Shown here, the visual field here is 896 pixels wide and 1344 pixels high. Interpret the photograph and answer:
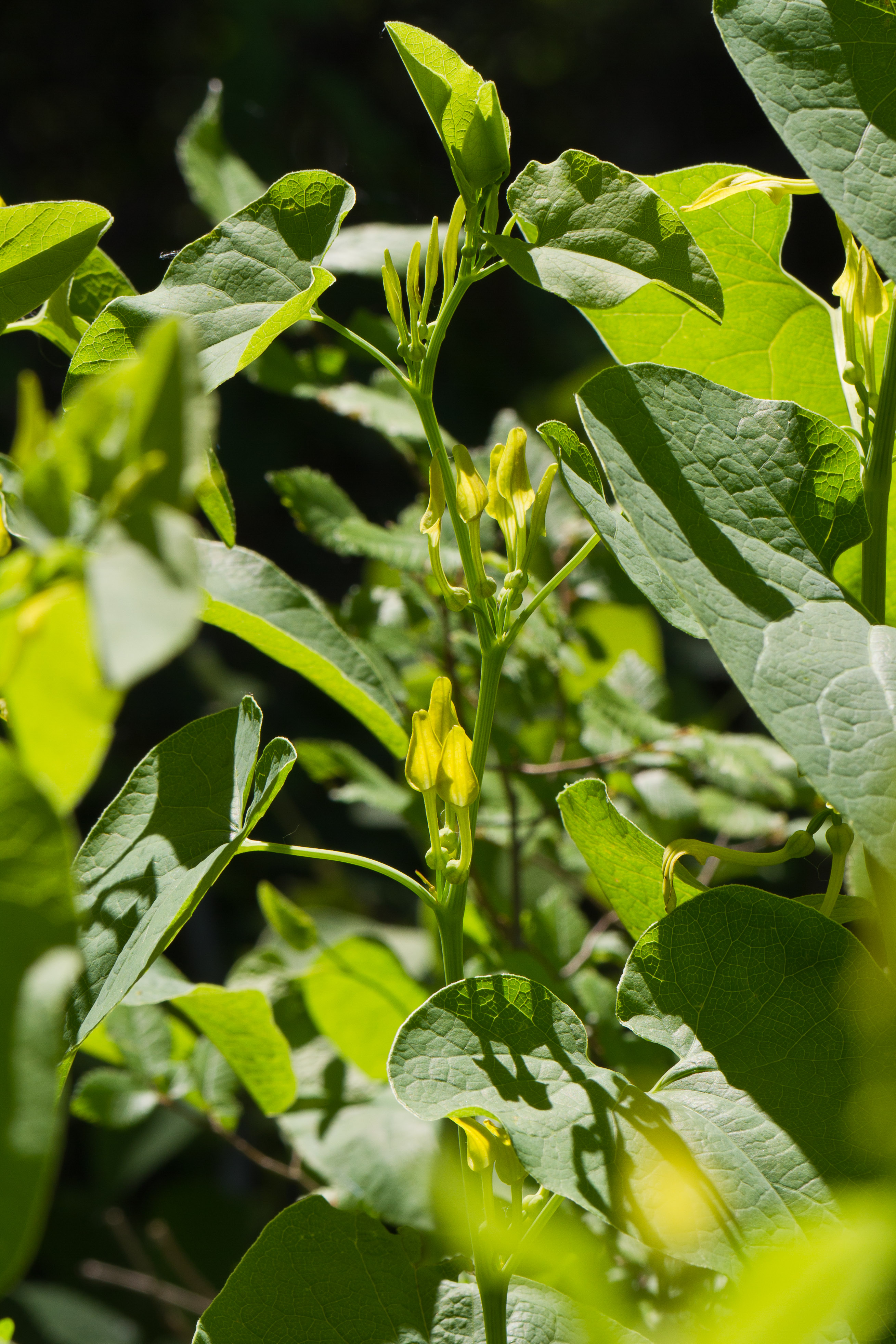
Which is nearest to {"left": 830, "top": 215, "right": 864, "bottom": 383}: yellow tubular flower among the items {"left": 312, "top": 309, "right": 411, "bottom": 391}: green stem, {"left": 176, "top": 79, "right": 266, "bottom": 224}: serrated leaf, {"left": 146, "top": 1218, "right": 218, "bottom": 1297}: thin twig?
{"left": 312, "top": 309, "right": 411, "bottom": 391}: green stem

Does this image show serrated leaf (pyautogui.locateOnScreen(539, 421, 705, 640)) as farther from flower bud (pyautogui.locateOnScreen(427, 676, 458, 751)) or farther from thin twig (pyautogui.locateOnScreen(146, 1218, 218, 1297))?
thin twig (pyautogui.locateOnScreen(146, 1218, 218, 1297))

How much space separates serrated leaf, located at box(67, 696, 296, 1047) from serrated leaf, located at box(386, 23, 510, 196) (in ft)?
0.43

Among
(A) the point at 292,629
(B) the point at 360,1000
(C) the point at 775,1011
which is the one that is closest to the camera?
(C) the point at 775,1011

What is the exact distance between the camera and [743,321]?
Result: 0.97 ft

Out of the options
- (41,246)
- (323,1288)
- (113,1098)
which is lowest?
(113,1098)

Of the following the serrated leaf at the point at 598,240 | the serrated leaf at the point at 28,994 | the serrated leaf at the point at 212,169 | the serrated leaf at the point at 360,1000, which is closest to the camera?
the serrated leaf at the point at 28,994

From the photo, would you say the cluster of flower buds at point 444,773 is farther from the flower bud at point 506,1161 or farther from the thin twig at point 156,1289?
the thin twig at point 156,1289

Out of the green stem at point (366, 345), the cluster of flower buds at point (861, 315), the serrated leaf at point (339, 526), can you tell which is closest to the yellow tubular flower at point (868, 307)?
the cluster of flower buds at point (861, 315)

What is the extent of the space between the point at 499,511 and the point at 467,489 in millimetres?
13

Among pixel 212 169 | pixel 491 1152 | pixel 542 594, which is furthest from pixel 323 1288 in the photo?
pixel 212 169

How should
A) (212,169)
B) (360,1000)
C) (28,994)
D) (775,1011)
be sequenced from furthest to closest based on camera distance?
(212,169)
(360,1000)
(775,1011)
(28,994)

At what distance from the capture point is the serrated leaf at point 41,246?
25cm

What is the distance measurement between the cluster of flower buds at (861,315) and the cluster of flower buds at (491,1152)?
19 centimetres

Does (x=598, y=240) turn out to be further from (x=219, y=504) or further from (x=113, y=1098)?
(x=113, y=1098)
